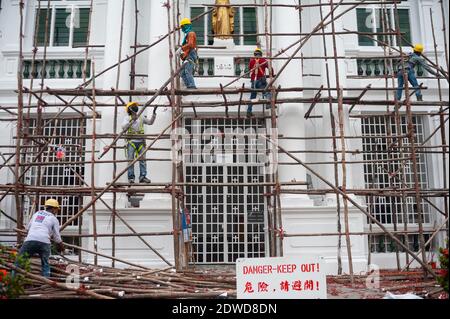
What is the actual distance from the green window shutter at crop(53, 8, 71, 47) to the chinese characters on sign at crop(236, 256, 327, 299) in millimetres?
11920

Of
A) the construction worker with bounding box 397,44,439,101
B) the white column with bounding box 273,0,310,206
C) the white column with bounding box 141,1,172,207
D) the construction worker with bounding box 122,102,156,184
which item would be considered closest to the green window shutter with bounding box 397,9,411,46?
the construction worker with bounding box 397,44,439,101

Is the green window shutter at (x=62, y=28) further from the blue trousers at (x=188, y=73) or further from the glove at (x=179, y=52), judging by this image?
the blue trousers at (x=188, y=73)

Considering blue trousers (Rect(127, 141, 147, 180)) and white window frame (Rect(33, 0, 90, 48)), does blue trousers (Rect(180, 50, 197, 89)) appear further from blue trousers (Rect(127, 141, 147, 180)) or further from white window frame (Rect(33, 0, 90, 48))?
white window frame (Rect(33, 0, 90, 48))

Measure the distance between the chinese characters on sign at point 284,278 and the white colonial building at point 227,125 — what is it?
19.7ft

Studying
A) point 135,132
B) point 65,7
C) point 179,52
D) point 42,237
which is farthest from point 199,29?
point 42,237

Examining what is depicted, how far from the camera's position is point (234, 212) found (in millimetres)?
14945

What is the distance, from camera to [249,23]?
16.4m

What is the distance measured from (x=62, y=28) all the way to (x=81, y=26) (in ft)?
2.07

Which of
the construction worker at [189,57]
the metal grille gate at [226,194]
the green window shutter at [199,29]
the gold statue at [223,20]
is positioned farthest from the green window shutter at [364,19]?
the construction worker at [189,57]

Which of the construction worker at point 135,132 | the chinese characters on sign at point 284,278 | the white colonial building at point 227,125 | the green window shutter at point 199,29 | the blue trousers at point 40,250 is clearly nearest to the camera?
the chinese characters on sign at point 284,278

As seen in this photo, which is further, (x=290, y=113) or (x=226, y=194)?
(x=226, y=194)

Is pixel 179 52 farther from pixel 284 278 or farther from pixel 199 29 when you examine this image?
pixel 284 278

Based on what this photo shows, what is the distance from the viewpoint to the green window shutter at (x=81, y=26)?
16.6 meters
